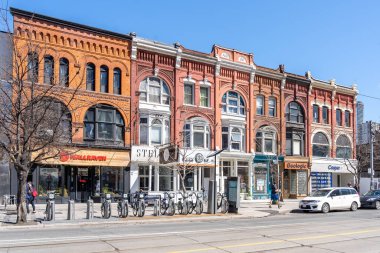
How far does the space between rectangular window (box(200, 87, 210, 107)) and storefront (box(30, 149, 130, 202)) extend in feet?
27.4

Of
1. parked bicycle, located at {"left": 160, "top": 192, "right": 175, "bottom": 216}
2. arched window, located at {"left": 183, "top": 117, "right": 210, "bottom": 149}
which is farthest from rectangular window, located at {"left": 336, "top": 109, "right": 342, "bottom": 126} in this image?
parked bicycle, located at {"left": 160, "top": 192, "right": 175, "bottom": 216}

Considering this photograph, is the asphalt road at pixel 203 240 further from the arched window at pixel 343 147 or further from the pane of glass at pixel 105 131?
the arched window at pixel 343 147

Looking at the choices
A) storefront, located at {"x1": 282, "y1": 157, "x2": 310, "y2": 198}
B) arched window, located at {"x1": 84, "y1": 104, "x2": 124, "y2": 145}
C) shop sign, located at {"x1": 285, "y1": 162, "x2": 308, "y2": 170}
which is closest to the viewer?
arched window, located at {"x1": 84, "y1": 104, "x2": 124, "y2": 145}

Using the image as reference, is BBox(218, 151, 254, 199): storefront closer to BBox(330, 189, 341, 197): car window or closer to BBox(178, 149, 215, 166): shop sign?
BBox(178, 149, 215, 166): shop sign

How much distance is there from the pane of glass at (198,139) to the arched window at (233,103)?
10.8 feet

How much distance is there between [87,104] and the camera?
2831 cm

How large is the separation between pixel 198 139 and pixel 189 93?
369cm

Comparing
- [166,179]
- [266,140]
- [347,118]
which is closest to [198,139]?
[166,179]

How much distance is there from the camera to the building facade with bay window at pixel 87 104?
27.0 metres

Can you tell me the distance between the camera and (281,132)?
39.5 meters

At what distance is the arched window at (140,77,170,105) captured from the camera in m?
31.5

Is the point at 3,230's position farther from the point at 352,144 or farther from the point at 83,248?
the point at 352,144

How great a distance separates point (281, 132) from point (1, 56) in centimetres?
2424

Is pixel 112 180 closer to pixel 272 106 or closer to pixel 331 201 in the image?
pixel 331 201
